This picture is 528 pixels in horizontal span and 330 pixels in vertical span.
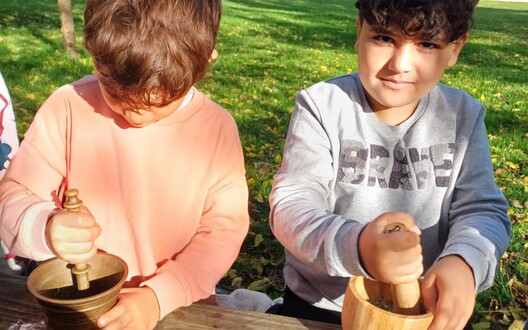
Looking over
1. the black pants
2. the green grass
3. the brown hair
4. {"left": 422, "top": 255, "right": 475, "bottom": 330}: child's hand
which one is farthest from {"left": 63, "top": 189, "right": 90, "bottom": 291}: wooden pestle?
the green grass

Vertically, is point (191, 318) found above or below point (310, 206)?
below

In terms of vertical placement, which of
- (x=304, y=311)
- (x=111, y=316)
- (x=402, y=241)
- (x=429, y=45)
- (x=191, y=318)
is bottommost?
(x=304, y=311)

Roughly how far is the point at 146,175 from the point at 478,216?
3.22ft

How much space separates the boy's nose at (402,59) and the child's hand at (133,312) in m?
0.89

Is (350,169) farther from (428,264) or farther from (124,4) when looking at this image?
(124,4)

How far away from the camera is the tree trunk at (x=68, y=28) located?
736 centimetres

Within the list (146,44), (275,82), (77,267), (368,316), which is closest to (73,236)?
(77,267)

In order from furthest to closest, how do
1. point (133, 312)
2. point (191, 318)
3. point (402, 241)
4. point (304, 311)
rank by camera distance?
point (304, 311) → point (191, 318) → point (133, 312) → point (402, 241)

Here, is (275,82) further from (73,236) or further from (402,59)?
(73,236)

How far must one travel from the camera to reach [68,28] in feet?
24.8

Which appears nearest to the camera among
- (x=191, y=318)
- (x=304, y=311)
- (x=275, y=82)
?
(x=191, y=318)

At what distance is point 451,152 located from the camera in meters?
1.73

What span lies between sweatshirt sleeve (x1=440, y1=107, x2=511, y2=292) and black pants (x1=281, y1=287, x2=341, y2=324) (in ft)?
1.69

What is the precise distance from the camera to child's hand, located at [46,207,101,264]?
3.70ft
